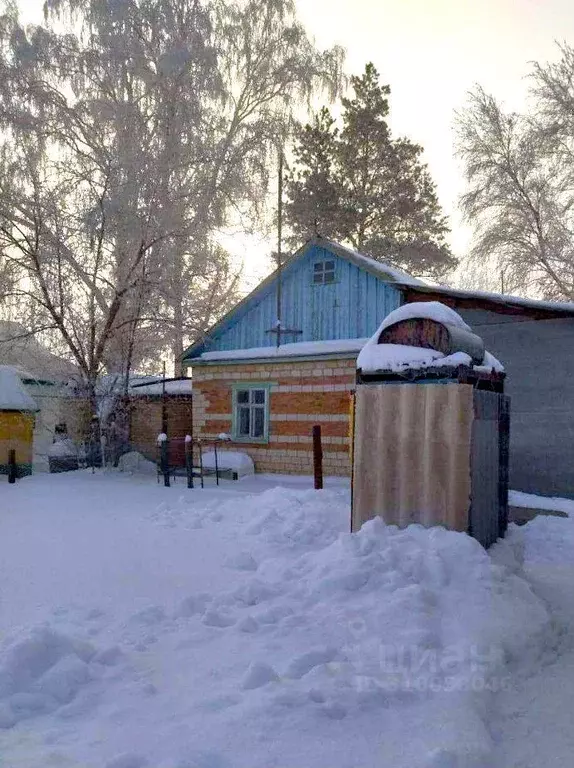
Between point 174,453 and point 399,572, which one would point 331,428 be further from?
point 399,572

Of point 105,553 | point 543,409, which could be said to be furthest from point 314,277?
point 105,553

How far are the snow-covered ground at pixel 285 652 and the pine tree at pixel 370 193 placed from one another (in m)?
22.0

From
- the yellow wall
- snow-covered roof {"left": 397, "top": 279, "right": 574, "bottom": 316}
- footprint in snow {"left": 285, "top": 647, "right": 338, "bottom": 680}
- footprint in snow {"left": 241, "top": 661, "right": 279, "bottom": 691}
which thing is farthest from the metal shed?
the yellow wall

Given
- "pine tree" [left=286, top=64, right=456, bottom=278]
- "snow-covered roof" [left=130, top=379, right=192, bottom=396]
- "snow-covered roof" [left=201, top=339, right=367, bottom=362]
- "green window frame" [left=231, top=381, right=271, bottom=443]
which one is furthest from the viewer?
"pine tree" [left=286, top=64, right=456, bottom=278]

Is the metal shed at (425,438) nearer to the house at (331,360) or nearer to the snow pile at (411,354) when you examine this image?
the snow pile at (411,354)

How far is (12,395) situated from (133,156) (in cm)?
684

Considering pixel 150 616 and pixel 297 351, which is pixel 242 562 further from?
pixel 297 351

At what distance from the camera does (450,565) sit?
5039mm

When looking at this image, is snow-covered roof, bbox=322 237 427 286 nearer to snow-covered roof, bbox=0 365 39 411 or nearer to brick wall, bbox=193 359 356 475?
brick wall, bbox=193 359 356 475

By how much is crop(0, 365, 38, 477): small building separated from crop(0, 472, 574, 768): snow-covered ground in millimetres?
7523

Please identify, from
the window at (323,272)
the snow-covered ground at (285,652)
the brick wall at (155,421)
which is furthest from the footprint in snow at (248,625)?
the brick wall at (155,421)

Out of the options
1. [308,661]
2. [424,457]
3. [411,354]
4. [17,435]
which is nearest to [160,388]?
[17,435]

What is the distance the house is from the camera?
1070cm

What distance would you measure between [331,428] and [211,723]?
33.4 feet
